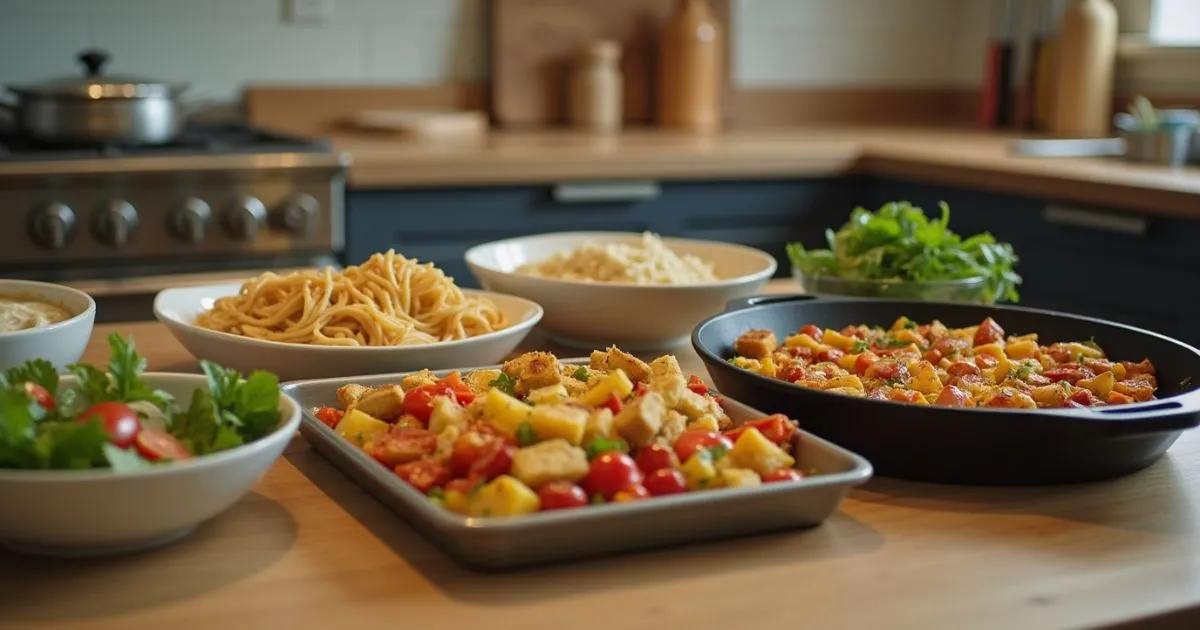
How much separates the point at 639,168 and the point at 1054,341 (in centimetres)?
183

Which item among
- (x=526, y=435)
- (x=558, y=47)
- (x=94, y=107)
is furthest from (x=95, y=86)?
(x=526, y=435)

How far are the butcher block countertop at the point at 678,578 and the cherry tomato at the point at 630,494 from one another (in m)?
0.04

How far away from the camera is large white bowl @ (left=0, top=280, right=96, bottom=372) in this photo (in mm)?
1105

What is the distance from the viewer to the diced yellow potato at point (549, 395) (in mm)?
1012

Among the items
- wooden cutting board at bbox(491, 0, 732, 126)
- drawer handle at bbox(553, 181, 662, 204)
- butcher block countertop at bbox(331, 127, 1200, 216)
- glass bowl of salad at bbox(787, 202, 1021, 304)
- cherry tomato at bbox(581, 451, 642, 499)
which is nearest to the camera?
cherry tomato at bbox(581, 451, 642, 499)

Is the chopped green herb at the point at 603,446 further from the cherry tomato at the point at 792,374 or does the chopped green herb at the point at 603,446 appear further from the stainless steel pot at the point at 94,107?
the stainless steel pot at the point at 94,107

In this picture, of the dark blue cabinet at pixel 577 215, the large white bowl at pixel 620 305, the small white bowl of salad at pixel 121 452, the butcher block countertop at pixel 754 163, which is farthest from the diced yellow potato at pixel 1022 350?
the dark blue cabinet at pixel 577 215

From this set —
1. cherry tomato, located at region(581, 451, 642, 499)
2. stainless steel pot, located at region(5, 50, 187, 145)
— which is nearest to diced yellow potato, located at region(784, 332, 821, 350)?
cherry tomato, located at region(581, 451, 642, 499)

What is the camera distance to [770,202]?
11.0ft

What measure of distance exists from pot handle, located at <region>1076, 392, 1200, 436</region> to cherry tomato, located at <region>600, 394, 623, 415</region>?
0.34 meters

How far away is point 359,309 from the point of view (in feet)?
4.48

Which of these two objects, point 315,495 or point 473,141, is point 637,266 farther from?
point 473,141

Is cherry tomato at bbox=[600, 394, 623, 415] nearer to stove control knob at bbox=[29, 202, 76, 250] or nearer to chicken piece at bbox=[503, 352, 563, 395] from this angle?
chicken piece at bbox=[503, 352, 563, 395]

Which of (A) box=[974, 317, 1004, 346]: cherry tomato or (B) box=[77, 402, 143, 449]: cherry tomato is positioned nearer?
(B) box=[77, 402, 143, 449]: cherry tomato
